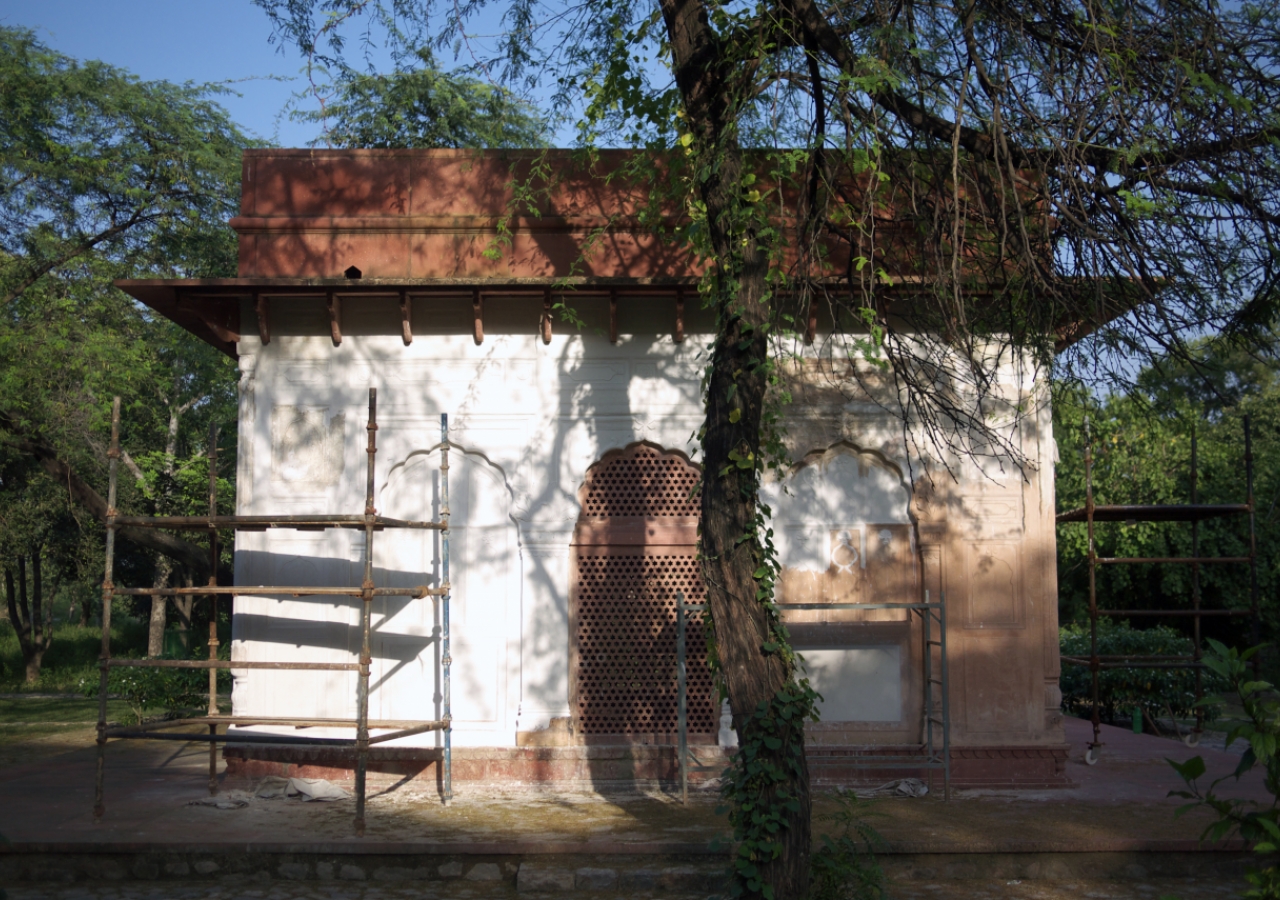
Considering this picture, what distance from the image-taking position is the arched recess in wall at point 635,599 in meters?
9.01

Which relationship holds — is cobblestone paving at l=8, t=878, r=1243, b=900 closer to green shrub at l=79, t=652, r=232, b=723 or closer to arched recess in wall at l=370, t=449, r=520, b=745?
arched recess in wall at l=370, t=449, r=520, b=745

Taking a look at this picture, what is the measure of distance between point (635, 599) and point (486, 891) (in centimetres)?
312

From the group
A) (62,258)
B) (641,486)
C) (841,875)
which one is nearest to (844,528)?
(641,486)

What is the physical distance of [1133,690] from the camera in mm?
12875

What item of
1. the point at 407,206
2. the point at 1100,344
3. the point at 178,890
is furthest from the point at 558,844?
the point at 407,206

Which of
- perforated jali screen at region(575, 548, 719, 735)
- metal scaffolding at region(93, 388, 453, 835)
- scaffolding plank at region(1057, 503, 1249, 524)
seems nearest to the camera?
metal scaffolding at region(93, 388, 453, 835)

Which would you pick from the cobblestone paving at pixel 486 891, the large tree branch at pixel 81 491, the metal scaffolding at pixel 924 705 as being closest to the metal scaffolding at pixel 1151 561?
the metal scaffolding at pixel 924 705

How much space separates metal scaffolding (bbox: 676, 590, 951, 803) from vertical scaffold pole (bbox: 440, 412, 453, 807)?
6.00ft

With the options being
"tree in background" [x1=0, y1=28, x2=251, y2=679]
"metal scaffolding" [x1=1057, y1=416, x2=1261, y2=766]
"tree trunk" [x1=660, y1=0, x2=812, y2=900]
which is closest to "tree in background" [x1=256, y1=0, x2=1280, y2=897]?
"tree trunk" [x1=660, y1=0, x2=812, y2=900]

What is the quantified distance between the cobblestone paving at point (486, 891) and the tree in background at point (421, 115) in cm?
1733

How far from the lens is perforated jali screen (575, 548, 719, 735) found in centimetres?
900

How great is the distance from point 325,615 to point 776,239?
5.17m

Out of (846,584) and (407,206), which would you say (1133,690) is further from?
(407,206)

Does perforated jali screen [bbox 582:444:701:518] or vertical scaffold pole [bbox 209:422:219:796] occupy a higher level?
perforated jali screen [bbox 582:444:701:518]
